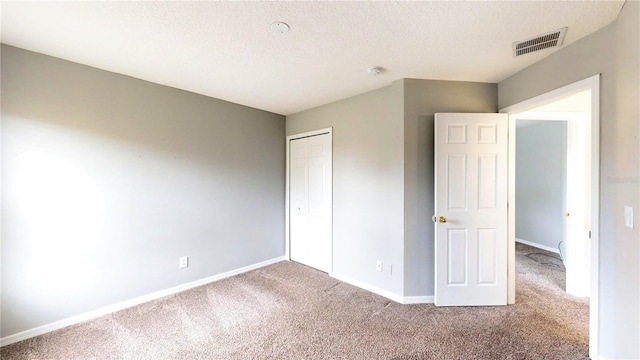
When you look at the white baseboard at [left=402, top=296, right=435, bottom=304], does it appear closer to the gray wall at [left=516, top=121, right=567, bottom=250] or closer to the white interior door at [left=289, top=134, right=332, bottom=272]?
the white interior door at [left=289, top=134, right=332, bottom=272]

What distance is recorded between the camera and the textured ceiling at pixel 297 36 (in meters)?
1.50

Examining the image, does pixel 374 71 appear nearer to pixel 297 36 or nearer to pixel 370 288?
pixel 297 36

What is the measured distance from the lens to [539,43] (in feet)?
6.11

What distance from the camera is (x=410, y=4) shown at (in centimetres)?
146

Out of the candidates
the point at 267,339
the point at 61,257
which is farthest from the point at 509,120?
the point at 61,257

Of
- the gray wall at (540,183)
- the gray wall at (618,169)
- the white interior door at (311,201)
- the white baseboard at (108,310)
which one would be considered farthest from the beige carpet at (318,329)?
the gray wall at (540,183)

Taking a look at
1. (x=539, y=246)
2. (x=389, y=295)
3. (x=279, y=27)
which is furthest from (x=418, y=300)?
(x=539, y=246)

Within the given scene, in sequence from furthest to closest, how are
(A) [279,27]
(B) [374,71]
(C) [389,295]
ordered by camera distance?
(C) [389,295]
(B) [374,71]
(A) [279,27]

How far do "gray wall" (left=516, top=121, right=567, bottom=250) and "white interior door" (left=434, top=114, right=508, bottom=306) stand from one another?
9.35 ft

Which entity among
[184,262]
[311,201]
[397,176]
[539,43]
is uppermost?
[539,43]

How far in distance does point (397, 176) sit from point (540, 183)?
12.7ft

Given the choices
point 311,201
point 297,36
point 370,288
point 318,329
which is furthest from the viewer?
point 311,201

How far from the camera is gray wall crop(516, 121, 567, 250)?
4.32 m

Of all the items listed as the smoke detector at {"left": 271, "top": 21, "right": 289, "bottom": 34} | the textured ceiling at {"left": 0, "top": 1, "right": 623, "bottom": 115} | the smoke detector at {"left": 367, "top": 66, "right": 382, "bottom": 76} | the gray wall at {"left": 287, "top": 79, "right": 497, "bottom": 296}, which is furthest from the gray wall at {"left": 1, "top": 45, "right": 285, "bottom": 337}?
the smoke detector at {"left": 367, "top": 66, "right": 382, "bottom": 76}
